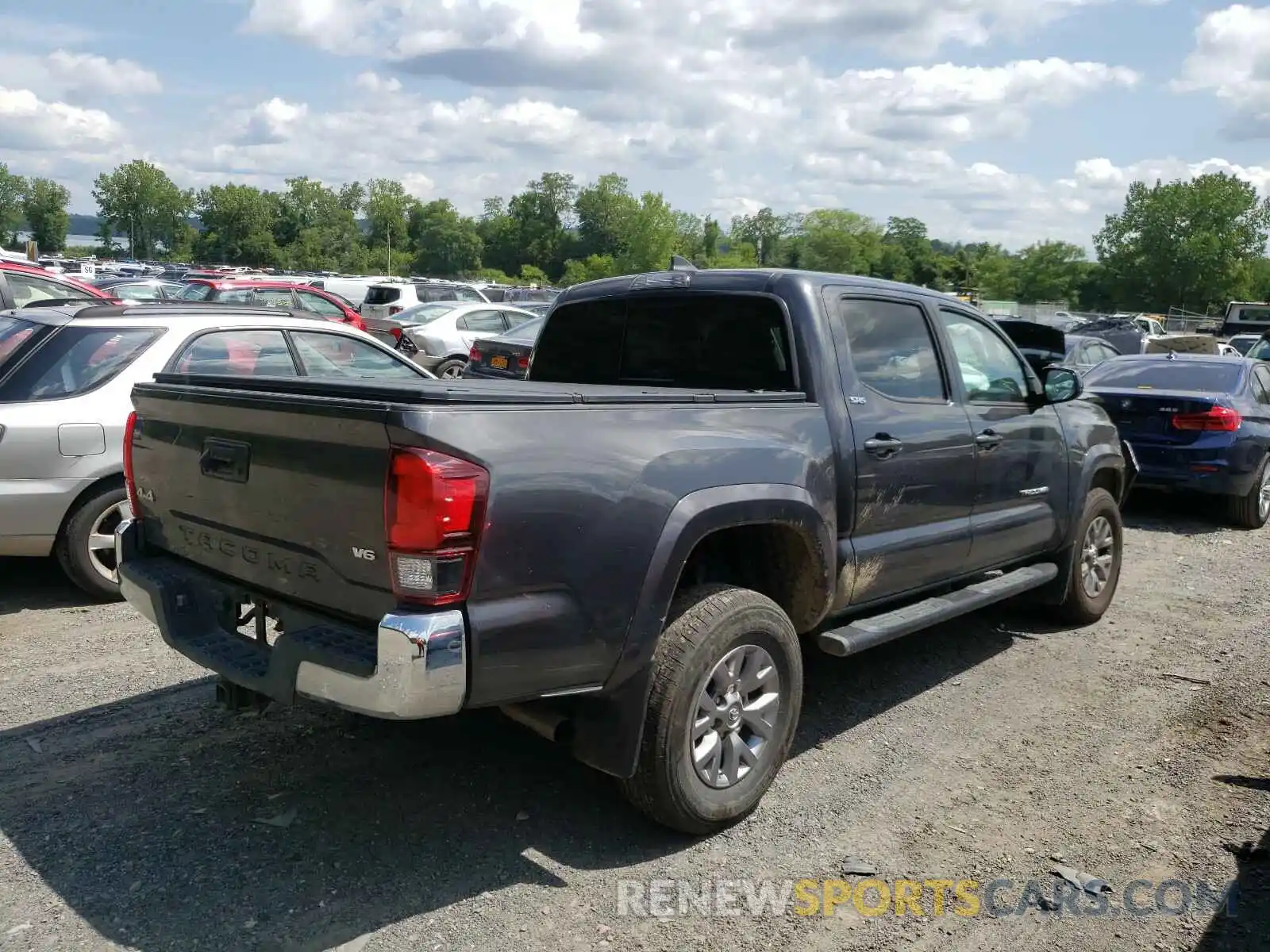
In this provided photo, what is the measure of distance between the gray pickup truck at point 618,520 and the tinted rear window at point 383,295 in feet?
72.7

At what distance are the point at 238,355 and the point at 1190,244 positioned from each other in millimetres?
107181

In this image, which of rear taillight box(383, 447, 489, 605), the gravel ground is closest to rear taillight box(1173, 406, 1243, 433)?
the gravel ground

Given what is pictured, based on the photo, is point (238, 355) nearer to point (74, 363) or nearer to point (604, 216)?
point (74, 363)

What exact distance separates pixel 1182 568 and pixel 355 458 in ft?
23.9

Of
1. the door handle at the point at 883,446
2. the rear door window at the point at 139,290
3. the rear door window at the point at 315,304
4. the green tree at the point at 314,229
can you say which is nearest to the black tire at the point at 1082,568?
the door handle at the point at 883,446

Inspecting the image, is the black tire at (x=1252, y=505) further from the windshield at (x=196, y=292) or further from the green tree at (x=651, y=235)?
the green tree at (x=651, y=235)

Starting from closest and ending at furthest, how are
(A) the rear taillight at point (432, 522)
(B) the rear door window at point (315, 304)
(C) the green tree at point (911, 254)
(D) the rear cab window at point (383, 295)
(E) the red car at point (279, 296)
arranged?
(A) the rear taillight at point (432, 522) → (E) the red car at point (279, 296) → (B) the rear door window at point (315, 304) → (D) the rear cab window at point (383, 295) → (C) the green tree at point (911, 254)

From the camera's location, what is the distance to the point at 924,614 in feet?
15.1

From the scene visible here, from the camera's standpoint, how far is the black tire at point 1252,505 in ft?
31.3

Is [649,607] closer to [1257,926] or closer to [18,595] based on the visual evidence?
[1257,926]

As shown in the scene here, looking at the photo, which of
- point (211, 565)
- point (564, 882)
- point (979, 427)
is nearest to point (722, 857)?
point (564, 882)

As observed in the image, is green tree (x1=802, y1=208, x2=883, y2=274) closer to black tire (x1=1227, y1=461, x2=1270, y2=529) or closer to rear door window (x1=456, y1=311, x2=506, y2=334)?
rear door window (x1=456, y1=311, x2=506, y2=334)

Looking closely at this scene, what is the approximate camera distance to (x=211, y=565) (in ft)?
12.1

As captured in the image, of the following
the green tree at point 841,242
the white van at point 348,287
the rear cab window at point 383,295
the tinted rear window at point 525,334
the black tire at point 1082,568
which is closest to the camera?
the black tire at point 1082,568
